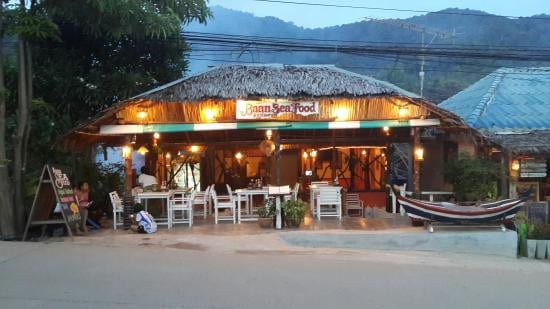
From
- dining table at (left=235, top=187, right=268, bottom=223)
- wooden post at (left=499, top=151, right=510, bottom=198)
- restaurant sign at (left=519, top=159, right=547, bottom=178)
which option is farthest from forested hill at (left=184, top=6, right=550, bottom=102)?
dining table at (left=235, top=187, right=268, bottom=223)

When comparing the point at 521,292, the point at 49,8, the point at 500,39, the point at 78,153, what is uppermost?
the point at 500,39

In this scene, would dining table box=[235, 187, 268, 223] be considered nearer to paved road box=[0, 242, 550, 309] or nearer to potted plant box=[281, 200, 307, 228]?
potted plant box=[281, 200, 307, 228]

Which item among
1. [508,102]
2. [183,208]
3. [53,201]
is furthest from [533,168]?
[53,201]

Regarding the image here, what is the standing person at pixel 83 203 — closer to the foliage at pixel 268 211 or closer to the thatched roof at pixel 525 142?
the foliage at pixel 268 211

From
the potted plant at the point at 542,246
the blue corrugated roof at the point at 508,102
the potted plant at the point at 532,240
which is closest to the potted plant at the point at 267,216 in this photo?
the potted plant at the point at 532,240

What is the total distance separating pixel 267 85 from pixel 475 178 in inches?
213

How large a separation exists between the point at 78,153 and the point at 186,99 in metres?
4.14

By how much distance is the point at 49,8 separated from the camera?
422 inches

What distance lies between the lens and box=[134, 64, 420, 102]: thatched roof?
38.5 ft

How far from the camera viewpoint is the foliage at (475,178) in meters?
12.6

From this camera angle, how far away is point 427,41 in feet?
131

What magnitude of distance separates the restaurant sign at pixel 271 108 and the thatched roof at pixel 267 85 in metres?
0.38

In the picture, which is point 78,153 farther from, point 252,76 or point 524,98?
point 524,98

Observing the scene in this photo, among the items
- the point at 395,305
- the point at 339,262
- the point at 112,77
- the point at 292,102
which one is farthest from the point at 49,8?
the point at 395,305
